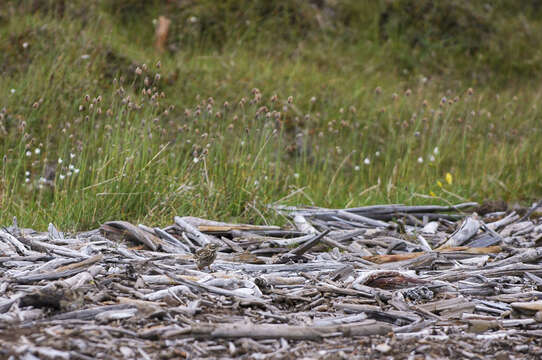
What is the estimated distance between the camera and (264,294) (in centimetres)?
265

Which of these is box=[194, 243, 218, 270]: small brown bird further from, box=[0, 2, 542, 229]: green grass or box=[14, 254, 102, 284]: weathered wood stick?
box=[0, 2, 542, 229]: green grass

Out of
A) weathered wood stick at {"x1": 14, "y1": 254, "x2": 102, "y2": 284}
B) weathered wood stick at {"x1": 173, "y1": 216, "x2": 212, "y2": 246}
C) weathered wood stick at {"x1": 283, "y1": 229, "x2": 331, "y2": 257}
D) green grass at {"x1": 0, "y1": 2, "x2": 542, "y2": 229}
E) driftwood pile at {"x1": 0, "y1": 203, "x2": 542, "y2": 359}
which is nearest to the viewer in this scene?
driftwood pile at {"x1": 0, "y1": 203, "x2": 542, "y2": 359}

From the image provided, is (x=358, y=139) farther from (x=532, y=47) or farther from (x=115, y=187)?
(x=532, y=47)

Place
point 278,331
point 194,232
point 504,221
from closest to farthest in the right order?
point 278,331
point 194,232
point 504,221

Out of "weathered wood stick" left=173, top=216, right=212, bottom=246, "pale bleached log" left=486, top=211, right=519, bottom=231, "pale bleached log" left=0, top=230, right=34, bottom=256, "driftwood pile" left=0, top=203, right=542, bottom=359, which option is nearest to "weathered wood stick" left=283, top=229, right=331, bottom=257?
"driftwood pile" left=0, top=203, right=542, bottom=359

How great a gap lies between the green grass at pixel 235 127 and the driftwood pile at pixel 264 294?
2.32 feet

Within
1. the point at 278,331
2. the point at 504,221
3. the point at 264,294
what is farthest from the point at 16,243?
the point at 504,221

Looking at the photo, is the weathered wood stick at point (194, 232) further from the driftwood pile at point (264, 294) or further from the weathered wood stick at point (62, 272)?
the weathered wood stick at point (62, 272)

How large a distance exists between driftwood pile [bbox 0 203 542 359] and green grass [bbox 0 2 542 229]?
27.8 inches

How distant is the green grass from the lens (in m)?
4.20

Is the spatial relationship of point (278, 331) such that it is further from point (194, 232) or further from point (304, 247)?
point (194, 232)

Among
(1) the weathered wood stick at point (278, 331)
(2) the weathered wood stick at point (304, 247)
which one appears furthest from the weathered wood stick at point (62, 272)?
(2) the weathered wood stick at point (304, 247)

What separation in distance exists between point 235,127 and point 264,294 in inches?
141

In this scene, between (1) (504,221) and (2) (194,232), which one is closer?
(2) (194,232)
